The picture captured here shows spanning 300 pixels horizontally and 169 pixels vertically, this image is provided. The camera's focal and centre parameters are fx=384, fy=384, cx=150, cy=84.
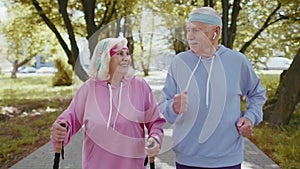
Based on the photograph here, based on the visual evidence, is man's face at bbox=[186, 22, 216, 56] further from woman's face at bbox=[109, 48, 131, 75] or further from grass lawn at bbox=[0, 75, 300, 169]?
grass lawn at bbox=[0, 75, 300, 169]

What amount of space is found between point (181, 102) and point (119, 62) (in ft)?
1.75

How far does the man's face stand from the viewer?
8.01ft

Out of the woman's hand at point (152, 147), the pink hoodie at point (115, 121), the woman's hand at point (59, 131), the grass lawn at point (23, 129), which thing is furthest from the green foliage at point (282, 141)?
the grass lawn at point (23, 129)

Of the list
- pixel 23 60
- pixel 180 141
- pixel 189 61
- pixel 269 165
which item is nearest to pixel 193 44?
pixel 189 61

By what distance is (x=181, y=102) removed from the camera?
2.30m

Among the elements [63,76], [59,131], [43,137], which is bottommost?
[63,76]

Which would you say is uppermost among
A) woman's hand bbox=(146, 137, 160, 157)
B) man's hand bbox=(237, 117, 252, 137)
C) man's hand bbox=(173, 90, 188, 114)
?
man's hand bbox=(173, 90, 188, 114)

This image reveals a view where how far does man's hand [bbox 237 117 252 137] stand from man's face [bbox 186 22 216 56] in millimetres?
484

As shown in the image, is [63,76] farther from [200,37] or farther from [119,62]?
[200,37]

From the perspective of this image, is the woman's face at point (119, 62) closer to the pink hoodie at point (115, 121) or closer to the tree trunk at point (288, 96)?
the pink hoodie at point (115, 121)

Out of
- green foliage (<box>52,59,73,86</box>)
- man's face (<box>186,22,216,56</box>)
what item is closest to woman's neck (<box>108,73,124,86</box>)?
man's face (<box>186,22,216,56</box>)

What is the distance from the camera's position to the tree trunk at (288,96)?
8.88m

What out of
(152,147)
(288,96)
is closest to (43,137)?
(288,96)

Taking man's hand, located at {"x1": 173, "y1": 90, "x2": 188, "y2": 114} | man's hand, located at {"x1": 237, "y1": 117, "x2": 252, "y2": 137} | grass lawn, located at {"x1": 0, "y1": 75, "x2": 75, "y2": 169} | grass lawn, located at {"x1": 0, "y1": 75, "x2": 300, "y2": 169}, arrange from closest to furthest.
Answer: man's hand, located at {"x1": 173, "y1": 90, "x2": 188, "y2": 114}
man's hand, located at {"x1": 237, "y1": 117, "x2": 252, "y2": 137}
grass lawn, located at {"x1": 0, "y1": 75, "x2": 300, "y2": 169}
grass lawn, located at {"x1": 0, "y1": 75, "x2": 75, "y2": 169}
